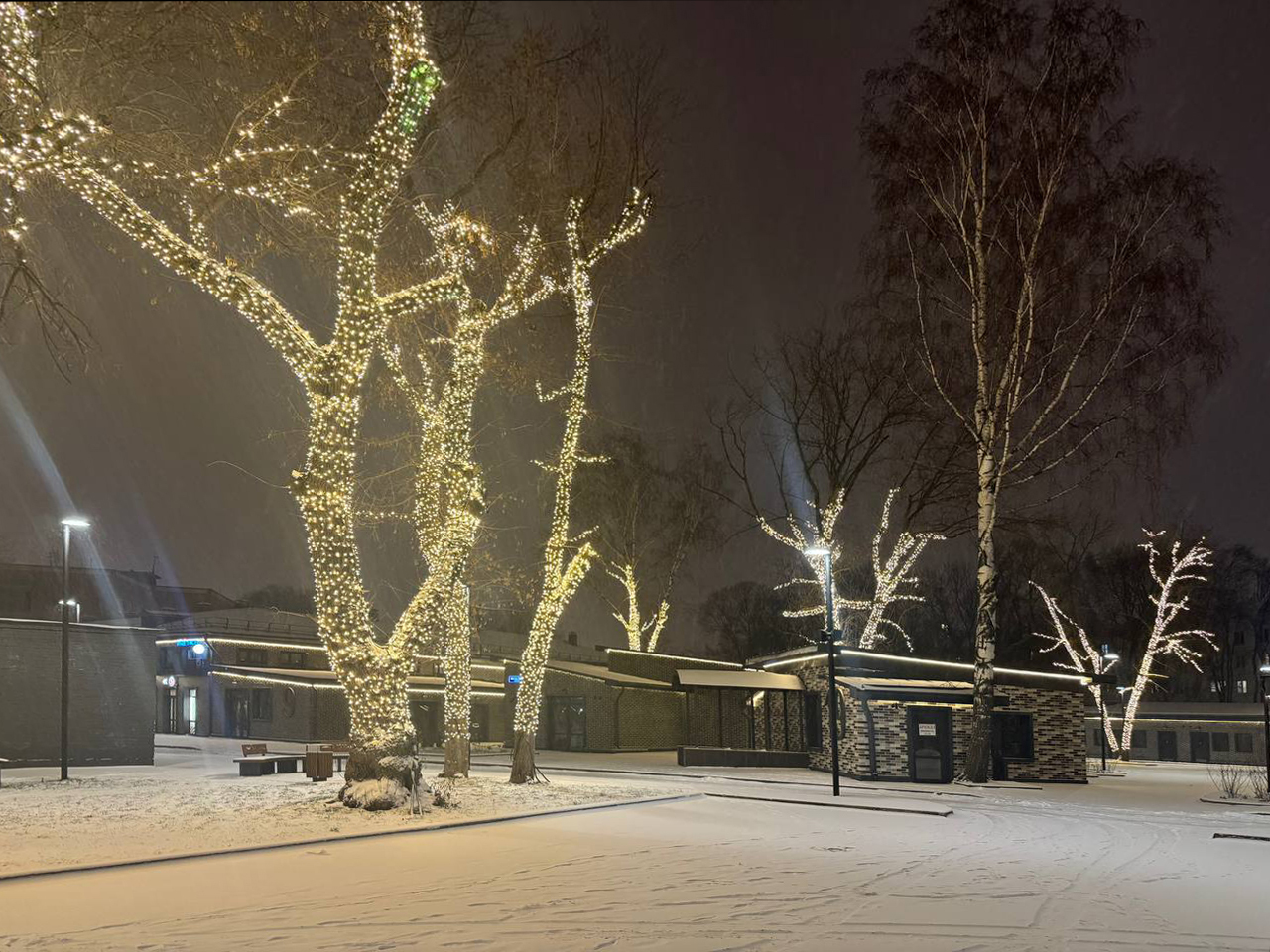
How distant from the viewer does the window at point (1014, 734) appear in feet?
97.6

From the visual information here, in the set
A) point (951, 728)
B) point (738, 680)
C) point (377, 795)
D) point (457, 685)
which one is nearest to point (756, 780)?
point (951, 728)

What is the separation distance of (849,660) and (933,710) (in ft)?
13.5

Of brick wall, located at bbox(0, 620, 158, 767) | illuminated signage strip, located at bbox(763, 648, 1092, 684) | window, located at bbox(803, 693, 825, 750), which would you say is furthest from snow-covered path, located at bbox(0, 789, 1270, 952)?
brick wall, located at bbox(0, 620, 158, 767)

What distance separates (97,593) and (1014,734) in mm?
79247

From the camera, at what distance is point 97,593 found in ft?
296

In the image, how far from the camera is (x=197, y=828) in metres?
15.5

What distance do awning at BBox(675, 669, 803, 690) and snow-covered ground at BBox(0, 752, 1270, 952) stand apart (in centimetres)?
1665

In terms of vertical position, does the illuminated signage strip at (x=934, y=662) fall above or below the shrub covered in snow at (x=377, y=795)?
above

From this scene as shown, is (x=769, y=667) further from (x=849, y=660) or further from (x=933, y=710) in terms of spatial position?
(x=933, y=710)

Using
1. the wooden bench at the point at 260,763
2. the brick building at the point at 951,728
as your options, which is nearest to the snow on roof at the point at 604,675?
the brick building at the point at 951,728

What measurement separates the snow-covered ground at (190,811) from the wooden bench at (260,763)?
1.39 ft

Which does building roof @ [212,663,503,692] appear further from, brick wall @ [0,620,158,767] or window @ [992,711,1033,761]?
window @ [992,711,1033,761]

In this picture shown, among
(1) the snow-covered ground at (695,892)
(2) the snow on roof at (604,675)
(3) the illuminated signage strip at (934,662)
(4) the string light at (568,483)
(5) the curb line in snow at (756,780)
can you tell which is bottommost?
(5) the curb line in snow at (756,780)

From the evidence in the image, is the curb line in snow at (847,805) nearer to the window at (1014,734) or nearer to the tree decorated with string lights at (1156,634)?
the window at (1014,734)
